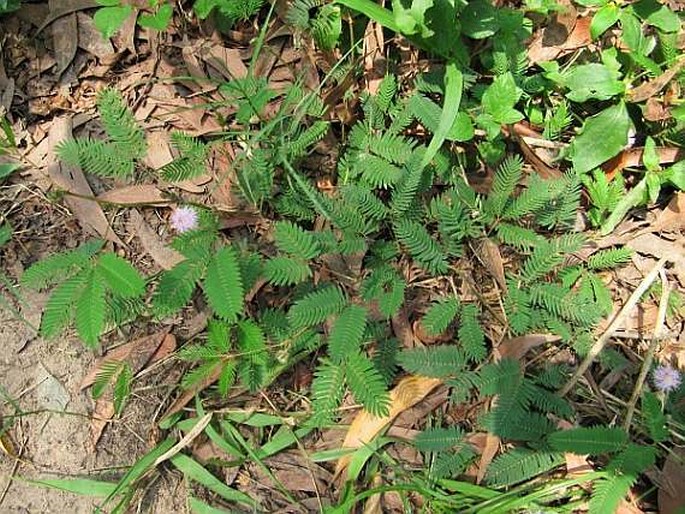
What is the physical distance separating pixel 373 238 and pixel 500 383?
52 cm

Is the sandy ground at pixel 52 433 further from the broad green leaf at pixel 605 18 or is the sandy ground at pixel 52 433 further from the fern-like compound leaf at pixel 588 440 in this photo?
the broad green leaf at pixel 605 18

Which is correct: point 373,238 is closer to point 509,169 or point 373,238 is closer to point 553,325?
point 509,169

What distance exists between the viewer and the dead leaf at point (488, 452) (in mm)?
1914

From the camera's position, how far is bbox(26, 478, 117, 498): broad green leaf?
6.36 ft

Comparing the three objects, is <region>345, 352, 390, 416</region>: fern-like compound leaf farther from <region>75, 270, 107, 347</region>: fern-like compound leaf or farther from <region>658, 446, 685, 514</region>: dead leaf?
<region>658, 446, 685, 514</region>: dead leaf

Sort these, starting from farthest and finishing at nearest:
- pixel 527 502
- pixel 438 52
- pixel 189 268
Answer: pixel 438 52, pixel 527 502, pixel 189 268

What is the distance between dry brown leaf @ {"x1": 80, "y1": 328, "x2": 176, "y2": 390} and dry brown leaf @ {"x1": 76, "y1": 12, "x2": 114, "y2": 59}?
33.9 inches

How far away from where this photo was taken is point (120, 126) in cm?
190

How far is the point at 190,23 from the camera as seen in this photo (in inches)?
86.0

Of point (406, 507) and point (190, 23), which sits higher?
point (190, 23)

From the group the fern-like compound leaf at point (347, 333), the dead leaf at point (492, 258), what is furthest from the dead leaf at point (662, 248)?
the fern-like compound leaf at point (347, 333)

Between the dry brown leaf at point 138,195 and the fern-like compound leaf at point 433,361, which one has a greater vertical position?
the dry brown leaf at point 138,195

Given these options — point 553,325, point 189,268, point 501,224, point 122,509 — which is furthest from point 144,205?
point 553,325

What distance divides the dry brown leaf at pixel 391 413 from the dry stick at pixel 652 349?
0.51 meters
